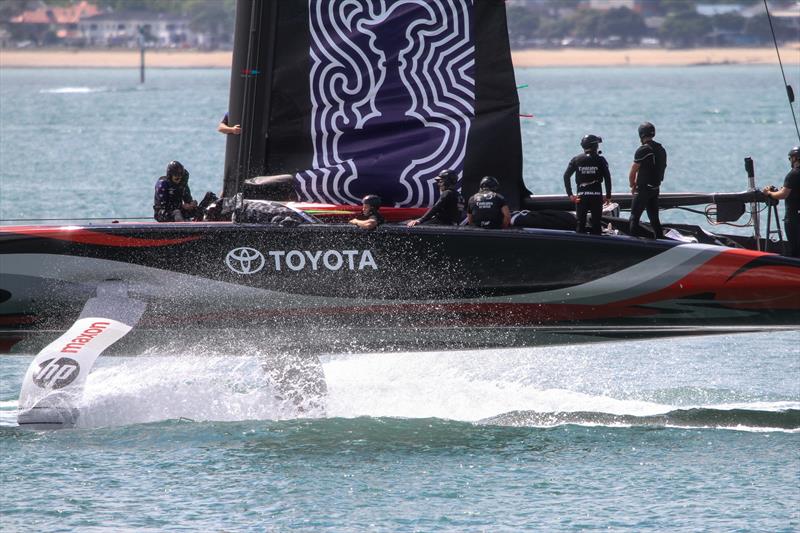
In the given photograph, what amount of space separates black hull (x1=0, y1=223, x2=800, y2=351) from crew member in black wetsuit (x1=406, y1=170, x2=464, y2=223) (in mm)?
366

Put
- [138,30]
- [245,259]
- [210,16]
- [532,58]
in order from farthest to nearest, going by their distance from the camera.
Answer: [138,30] < [532,58] < [210,16] < [245,259]

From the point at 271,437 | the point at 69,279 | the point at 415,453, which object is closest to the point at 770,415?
the point at 415,453

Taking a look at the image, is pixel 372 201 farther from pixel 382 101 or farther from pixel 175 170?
pixel 175 170

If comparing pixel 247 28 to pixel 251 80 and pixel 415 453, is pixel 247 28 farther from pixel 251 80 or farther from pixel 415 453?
pixel 415 453

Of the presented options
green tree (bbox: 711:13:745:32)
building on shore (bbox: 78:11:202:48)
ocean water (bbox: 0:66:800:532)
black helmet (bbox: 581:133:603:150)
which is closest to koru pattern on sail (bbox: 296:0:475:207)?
black helmet (bbox: 581:133:603:150)

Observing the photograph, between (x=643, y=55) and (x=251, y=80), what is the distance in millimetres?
143962

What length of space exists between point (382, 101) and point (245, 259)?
80.3 inches

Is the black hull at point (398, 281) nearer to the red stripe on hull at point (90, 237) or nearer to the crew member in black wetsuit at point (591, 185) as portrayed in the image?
the red stripe on hull at point (90, 237)

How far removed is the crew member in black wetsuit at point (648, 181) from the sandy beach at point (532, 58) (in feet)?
444

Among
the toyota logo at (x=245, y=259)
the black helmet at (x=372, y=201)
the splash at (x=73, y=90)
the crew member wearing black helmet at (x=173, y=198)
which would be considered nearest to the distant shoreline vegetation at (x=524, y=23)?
the splash at (x=73, y=90)

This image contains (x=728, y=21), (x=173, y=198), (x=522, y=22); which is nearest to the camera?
(x=173, y=198)

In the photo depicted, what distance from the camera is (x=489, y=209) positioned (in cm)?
1213

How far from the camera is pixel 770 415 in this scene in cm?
1327

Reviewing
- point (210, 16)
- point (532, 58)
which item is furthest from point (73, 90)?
point (532, 58)
